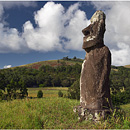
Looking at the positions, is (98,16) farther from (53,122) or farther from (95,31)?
(53,122)

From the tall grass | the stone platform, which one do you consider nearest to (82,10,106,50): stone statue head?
the stone platform

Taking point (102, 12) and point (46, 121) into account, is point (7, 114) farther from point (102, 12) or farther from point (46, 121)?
point (102, 12)

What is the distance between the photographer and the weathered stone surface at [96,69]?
671cm

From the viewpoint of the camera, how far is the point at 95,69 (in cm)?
687

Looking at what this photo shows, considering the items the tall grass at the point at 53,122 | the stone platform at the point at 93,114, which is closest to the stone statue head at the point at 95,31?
the stone platform at the point at 93,114

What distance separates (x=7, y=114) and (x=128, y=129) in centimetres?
555

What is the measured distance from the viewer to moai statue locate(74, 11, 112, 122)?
670 centimetres

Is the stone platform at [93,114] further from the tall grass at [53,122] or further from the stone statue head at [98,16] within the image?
the stone statue head at [98,16]

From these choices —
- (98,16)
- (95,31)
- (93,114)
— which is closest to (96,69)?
(95,31)

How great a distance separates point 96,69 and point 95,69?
0.15 ft

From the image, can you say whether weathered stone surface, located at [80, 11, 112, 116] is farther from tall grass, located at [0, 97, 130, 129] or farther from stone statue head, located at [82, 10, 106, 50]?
tall grass, located at [0, 97, 130, 129]

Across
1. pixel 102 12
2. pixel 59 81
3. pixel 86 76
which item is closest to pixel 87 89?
pixel 86 76

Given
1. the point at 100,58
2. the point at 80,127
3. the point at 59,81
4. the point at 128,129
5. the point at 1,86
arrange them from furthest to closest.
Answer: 1. the point at 59,81
2. the point at 1,86
3. the point at 100,58
4. the point at 80,127
5. the point at 128,129

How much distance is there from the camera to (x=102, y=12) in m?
7.39
